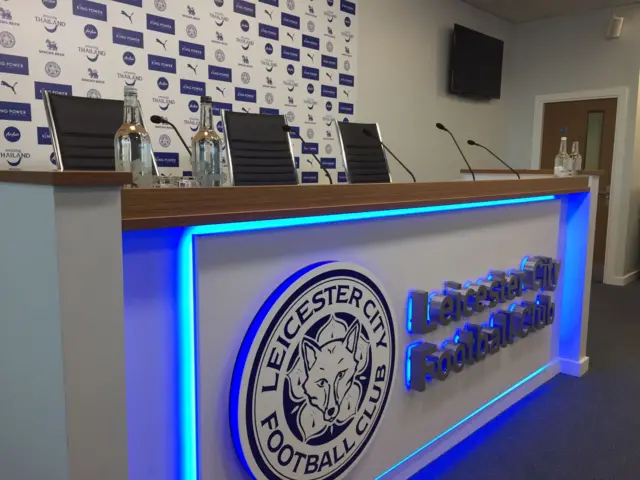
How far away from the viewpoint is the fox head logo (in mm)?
1518

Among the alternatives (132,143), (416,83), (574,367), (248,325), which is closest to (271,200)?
(248,325)

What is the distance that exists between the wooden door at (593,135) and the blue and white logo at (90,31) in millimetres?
4849

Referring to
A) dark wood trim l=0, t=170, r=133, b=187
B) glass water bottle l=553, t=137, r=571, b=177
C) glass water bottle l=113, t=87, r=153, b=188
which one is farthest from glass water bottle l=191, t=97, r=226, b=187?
glass water bottle l=553, t=137, r=571, b=177

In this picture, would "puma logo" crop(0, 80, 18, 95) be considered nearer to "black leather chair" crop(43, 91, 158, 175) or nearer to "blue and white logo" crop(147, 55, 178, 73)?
"black leather chair" crop(43, 91, 158, 175)

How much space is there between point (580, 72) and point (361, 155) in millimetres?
3623

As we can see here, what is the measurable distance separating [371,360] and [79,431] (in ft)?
3.08

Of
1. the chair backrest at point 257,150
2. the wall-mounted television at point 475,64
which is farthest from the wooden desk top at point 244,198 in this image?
the wall-mounted television at point 475,64

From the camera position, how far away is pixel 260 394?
1.38 meters

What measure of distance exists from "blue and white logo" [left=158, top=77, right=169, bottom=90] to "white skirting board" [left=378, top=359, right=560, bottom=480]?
244 cm

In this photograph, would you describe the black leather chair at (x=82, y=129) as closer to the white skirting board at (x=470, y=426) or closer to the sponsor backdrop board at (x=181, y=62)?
the sponsor backdrop board at (x=181, y=62)

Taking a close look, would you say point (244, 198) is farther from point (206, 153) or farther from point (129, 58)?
point (129, 58)

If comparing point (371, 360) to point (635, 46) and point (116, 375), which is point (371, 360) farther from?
point (635, 46)

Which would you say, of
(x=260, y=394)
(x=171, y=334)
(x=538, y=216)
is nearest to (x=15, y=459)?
(x=171, y=334)

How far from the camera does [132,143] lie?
153 centimetres
